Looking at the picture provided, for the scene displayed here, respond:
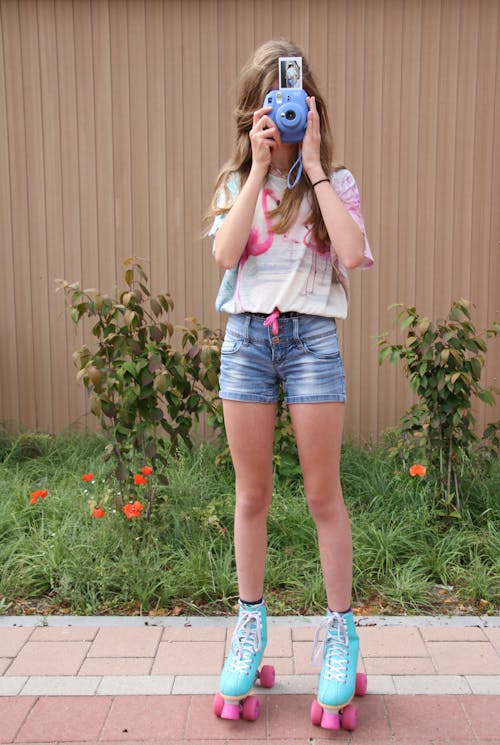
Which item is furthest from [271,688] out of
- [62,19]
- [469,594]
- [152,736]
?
[62,19]

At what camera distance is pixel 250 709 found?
248 cm

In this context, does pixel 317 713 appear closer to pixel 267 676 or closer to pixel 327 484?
pixel 267 676

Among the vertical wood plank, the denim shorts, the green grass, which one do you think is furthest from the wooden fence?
the denim shorts

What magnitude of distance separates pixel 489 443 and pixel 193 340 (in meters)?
2.10

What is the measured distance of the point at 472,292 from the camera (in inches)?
201

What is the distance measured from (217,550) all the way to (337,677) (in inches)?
47.7

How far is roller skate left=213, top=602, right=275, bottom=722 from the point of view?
8.14 ft

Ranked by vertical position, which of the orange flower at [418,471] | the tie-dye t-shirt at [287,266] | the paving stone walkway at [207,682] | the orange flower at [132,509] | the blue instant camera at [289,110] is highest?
the blue instant camera at [289,110]

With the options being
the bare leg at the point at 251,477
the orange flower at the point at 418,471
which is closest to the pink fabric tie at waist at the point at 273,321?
the bare leg at the point at 251,477

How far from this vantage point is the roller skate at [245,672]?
Result: 2482 millimetres

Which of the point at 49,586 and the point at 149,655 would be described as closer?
the point at 149,655

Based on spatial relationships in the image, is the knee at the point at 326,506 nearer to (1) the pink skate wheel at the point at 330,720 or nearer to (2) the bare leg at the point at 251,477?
(2) the bare leg at the point at 251,477

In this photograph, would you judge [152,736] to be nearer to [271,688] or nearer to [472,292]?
[271,688]

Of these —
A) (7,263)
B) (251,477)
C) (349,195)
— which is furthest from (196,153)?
(251,477)
